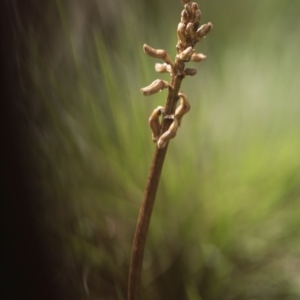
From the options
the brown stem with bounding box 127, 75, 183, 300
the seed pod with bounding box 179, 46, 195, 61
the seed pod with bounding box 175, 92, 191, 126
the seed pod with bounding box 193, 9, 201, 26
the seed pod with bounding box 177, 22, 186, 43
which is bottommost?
the brown stem with bounding box 127, 75, 183, 300

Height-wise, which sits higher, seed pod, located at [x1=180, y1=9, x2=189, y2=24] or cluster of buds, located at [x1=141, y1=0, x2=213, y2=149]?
seed pod, located at [x1=180, y1=9, x2=189, y2=24]

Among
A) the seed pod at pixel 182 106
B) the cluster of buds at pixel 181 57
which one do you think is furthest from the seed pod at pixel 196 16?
the seed pod at pixel 182 106

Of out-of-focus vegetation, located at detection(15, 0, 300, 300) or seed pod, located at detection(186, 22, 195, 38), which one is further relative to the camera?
out-of-focus vegetation, located at detection(15, 0, 300, 300)

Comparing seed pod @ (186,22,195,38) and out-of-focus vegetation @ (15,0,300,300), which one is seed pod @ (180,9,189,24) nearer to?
seed pod @ (186,22,195,38)

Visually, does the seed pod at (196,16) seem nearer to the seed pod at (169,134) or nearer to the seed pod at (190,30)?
the seed pod at (190,30)

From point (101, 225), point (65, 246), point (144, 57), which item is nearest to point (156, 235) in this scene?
point (101, 225)

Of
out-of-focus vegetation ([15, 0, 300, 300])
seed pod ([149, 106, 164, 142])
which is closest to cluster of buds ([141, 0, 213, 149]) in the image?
seed pod ([149, 106, 164, 142])

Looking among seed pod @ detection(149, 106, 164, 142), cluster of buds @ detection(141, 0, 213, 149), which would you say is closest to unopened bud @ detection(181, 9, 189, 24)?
cluster of buds @ detection(141, 0, 213, 149)

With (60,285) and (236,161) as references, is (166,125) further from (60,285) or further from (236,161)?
(60,285)
